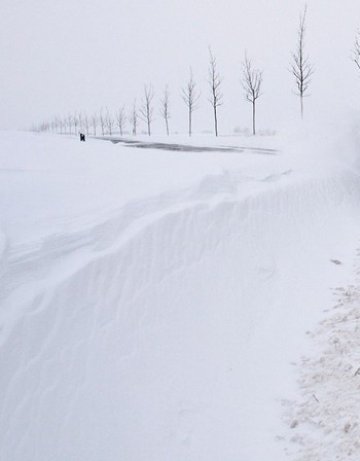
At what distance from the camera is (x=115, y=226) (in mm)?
6152

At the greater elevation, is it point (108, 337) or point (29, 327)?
point (29, 327)

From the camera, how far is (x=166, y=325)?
531 cm

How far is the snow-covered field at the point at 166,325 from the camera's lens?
3.97m

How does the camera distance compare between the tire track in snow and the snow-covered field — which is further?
the snow-covered field

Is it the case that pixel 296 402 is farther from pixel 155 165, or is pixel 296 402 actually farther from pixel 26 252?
pixel 155 165

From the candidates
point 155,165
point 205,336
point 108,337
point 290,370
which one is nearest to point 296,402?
point 290,370

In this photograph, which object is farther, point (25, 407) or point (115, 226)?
point (115, 226)

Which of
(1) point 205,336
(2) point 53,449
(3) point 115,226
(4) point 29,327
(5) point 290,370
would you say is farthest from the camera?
(3) point 115,226

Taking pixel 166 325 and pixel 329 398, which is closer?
pixel 329 398

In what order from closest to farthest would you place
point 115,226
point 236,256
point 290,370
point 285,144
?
point 290,370 → point 115,226 → point 236,256 → point 285,144

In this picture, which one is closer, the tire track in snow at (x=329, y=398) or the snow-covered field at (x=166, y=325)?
the tire track in snow at (x=329, y=398)

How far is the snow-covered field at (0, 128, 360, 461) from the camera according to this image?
3973 millimetres

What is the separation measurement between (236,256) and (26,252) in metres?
3.52

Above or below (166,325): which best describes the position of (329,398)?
below
